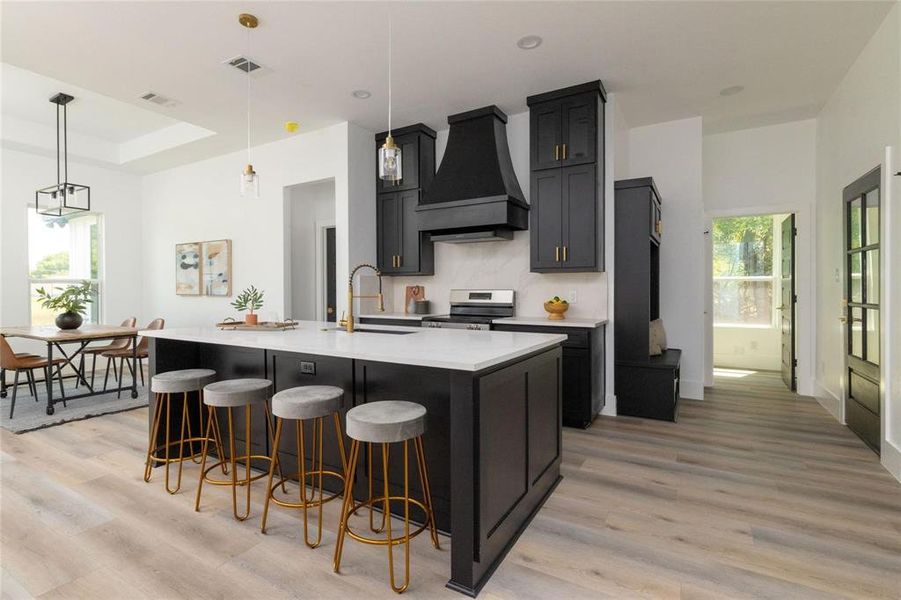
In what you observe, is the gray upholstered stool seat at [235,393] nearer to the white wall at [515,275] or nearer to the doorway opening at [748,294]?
the white wall at [515,275]

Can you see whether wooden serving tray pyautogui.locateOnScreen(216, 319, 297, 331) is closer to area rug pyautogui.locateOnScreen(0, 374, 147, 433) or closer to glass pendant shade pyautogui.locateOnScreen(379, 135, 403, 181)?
glass pendant shade pyautogui.locateOnScreen(379, 135, 403, 181)

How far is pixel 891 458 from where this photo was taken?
2.97 meters

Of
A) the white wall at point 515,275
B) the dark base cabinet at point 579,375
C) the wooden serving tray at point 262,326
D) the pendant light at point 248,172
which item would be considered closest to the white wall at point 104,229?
the pendant light at point 248,172

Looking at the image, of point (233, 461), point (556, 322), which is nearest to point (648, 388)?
point (556, 322)

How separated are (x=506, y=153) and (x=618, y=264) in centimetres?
159

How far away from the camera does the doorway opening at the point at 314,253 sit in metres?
6.71

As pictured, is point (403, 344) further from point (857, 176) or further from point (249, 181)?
point (857, 176)

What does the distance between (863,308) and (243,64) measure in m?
5.25

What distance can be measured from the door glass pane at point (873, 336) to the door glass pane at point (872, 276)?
99mm

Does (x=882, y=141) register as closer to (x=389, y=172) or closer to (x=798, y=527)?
(x=798, y=527)

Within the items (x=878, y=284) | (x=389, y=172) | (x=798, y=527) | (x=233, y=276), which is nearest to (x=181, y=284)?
(x=233, y=276)

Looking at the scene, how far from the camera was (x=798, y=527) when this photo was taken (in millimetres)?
2307

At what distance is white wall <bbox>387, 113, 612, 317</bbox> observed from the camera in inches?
180

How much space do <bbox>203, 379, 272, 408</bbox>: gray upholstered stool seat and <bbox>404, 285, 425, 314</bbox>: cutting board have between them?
302 centimetres
